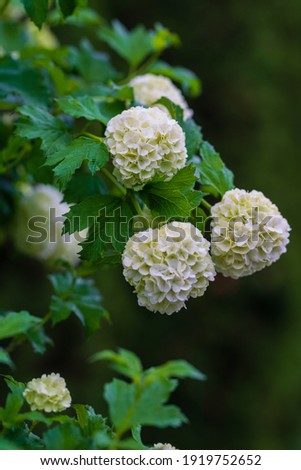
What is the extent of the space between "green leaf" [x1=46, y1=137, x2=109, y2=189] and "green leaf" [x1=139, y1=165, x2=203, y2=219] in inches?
3.1

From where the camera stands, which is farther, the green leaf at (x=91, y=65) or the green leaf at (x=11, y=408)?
the green leaf at (x=91, y=65)

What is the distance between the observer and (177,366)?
2.16 feet

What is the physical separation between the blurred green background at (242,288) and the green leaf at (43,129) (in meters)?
1.41

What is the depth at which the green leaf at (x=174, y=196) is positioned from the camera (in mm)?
919

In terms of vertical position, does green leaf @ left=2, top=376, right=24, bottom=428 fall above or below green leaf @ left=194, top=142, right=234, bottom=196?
below

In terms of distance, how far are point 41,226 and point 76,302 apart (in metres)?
0.34

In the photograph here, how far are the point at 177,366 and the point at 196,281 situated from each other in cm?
26

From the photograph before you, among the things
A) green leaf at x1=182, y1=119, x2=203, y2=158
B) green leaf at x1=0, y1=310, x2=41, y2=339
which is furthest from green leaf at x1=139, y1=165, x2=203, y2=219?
green leaf at x1=0, y1=310, x2=41, y2=339

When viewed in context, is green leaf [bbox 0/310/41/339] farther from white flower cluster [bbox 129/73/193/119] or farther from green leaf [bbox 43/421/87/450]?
white flower cluster [bbox 129/73/193/119]

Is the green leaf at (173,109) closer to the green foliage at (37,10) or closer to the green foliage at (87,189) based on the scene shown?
the green foliage at (87,189)

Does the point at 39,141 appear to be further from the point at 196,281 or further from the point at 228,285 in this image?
the point at 228,285

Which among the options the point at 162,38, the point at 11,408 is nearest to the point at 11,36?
the point at 162,38

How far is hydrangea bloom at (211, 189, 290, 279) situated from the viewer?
3.13ft

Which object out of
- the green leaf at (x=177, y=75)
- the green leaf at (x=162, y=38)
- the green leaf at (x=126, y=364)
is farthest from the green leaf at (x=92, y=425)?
the green leaf at (x=162, y=38)
